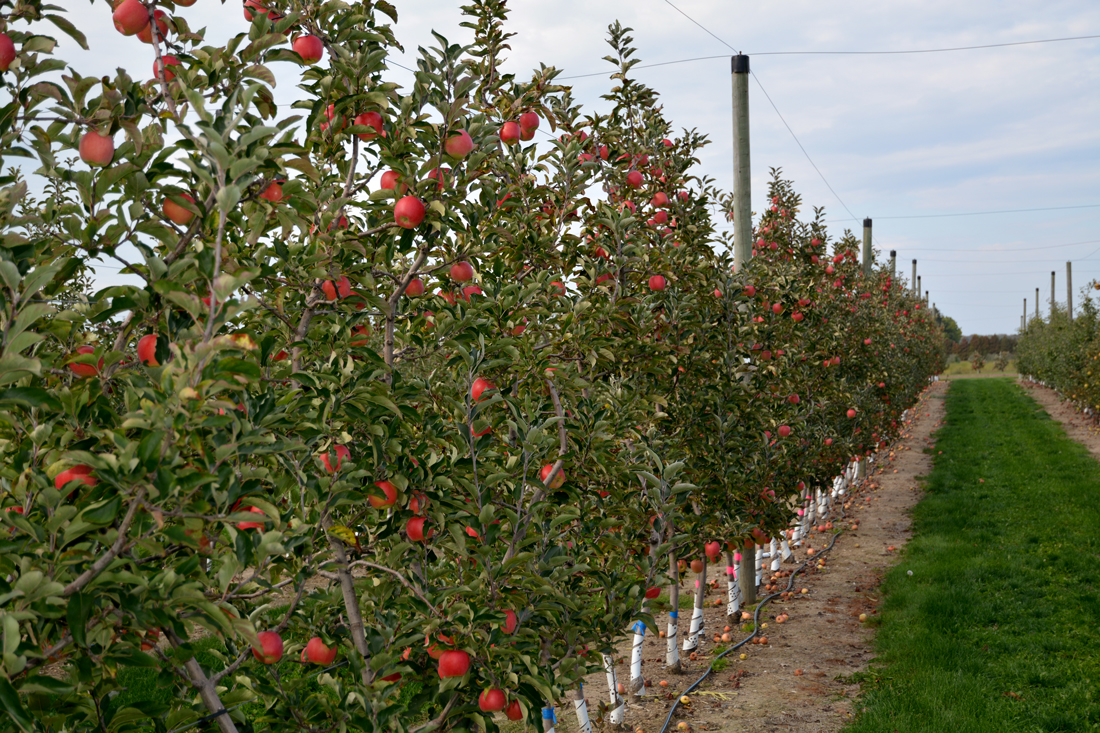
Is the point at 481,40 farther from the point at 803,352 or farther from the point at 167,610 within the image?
the point at 803,352

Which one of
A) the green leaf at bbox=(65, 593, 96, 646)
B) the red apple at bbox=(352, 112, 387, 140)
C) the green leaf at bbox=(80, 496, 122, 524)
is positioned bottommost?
the green leaf at bbox=(65, 593, 96, 646)

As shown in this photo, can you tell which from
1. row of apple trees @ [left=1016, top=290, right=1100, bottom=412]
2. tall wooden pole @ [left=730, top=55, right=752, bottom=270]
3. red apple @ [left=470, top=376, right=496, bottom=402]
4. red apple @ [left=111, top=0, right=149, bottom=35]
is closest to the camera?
red apple @ [left=111, top=0, right=149, bottom=35]

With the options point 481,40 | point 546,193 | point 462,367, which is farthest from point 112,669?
point 481,40

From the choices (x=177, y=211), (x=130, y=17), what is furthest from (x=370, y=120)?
(x=177, y=211)

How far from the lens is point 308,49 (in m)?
2.44

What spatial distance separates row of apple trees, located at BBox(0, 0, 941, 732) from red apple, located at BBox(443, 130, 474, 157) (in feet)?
0.04

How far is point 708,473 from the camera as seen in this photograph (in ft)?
18.7

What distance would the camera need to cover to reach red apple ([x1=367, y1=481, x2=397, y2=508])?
2355 millimetres

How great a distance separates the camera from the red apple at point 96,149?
1790 mm

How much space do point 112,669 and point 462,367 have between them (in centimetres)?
150

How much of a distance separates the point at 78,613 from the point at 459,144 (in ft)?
6.01

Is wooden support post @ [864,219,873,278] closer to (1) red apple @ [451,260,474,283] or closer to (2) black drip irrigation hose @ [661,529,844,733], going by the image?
(2) black drip irrigation hose @ [661,529,844,733]

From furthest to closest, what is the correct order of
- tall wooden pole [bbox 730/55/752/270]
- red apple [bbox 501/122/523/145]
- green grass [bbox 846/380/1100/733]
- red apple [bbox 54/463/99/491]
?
tall wooden pole [bbox 730/55/752/270] → green grass [bbox 846/380/1100/733] → red apple [bbox 501/122/523/145] → red apple [bbox 54/463/99/491]

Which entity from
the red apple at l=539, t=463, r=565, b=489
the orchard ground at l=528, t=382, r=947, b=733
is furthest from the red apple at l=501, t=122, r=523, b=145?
the orchard ground at l=528, t=382, r=947, b=733
